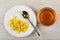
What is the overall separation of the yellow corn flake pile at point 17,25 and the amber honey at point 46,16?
0.09 metres

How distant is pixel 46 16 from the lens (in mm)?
1326

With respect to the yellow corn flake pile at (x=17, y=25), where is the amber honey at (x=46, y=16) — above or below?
above

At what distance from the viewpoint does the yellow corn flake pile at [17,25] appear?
51.6 inches

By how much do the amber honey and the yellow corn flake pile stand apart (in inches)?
3.5

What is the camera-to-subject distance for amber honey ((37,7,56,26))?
132cm

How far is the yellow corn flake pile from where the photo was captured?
1.31 meters

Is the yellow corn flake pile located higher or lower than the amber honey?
lower

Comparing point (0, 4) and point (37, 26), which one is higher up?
point (0, 4)

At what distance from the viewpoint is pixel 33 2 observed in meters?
1.35

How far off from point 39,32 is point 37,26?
0.04 metres

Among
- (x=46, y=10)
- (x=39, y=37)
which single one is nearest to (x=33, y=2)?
(x=46, y=10)

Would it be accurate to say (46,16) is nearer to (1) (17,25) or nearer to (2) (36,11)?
(2) (36,11)

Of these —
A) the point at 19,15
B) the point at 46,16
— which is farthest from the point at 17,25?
the point at 46,16

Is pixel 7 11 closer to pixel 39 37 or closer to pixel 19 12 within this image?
pixel 19 12
